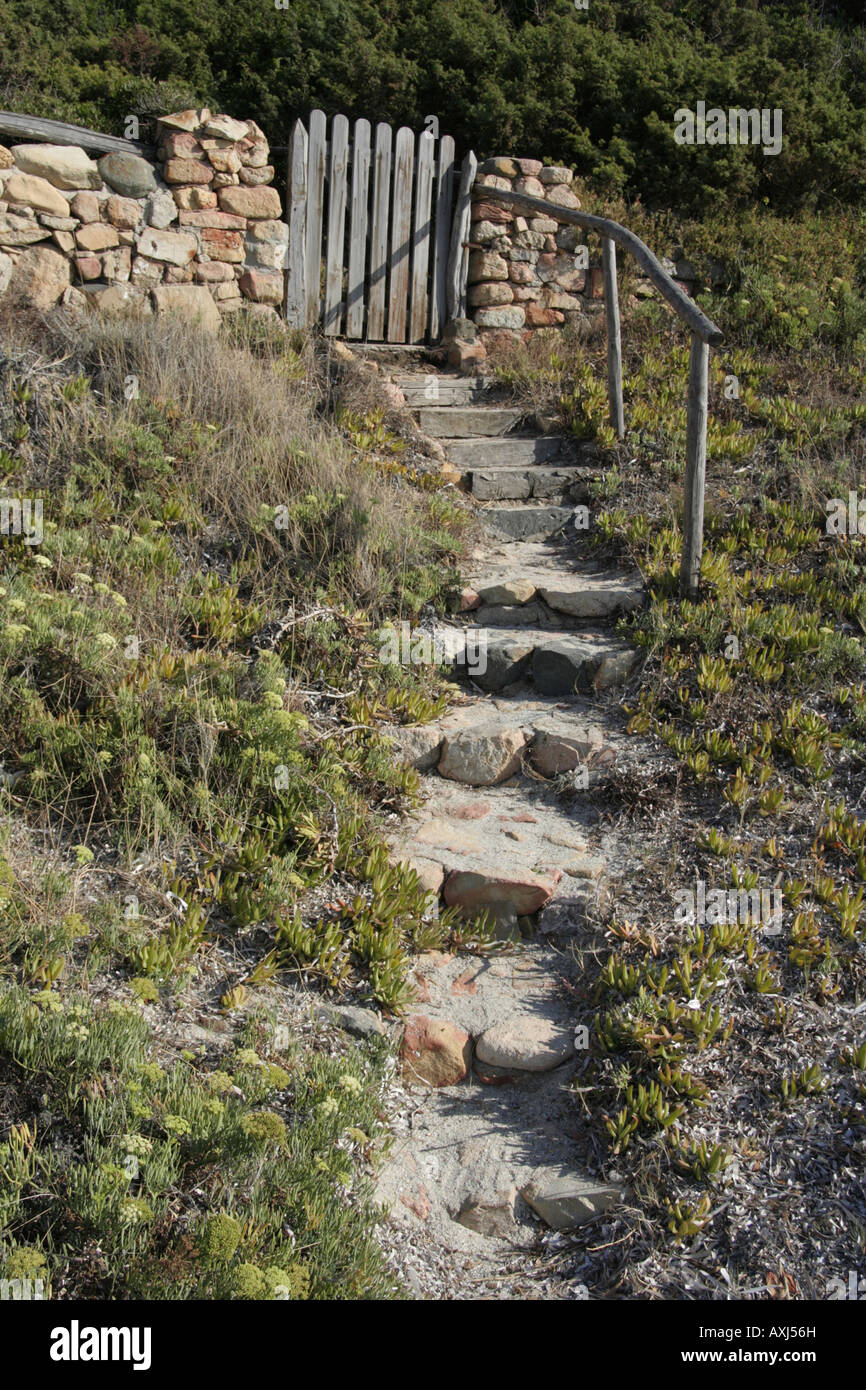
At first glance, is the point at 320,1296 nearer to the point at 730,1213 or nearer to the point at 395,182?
the point at 730,1213

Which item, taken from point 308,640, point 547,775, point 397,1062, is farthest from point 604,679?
point 397,1062

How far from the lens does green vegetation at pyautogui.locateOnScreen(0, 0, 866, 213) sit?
9.50m

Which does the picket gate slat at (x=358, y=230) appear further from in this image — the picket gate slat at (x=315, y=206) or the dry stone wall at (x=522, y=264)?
the dry stone wall at (x=522, y=264)

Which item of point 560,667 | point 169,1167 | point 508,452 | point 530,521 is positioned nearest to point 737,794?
point 560,667

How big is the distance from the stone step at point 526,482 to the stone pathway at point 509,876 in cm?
2

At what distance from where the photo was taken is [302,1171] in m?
2.85

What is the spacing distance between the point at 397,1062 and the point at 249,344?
6008 millimetres

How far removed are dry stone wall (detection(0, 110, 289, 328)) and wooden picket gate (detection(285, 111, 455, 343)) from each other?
0.28 m

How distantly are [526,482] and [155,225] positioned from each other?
3516 millimetres

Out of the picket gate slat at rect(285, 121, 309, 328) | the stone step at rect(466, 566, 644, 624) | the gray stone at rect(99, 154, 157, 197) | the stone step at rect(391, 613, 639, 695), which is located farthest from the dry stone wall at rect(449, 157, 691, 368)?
the stone step at rect(391, 613, 639, 695)

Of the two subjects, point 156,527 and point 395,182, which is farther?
point 395,182

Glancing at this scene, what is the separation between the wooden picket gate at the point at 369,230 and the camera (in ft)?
28.4

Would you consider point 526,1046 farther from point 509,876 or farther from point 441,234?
point 441,234

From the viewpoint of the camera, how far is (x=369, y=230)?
900 centimetres
